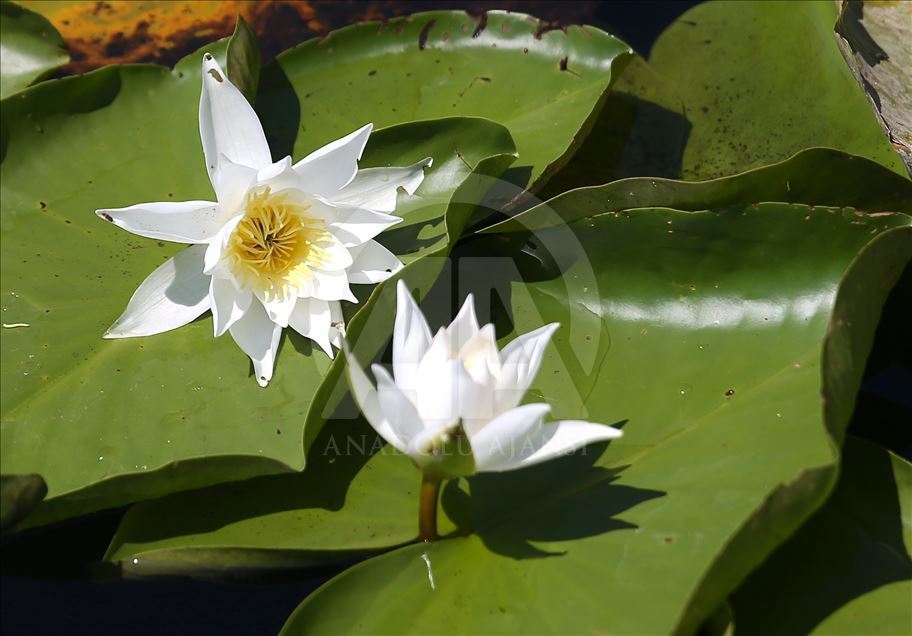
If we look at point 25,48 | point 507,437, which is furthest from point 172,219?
point 25,48

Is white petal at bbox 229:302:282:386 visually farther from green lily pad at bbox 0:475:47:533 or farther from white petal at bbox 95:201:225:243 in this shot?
green lily pad at bbox 0:475:47:533

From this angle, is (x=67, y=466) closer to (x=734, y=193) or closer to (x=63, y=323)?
(x=63, y=323)

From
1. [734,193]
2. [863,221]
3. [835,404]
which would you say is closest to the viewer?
[835,404]

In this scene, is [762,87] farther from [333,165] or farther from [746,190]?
[333,165]

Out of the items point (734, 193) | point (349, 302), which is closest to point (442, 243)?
point (349, 302)

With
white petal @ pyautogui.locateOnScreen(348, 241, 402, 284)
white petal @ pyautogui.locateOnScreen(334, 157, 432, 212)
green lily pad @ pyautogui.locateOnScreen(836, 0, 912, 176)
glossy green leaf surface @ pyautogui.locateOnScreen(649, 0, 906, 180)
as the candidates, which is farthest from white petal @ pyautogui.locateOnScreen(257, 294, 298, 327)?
green lily pad @ pyautogui.locateOnScreen(836, 0, 912, 176)

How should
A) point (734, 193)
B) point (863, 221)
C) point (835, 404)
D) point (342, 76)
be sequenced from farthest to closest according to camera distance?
point (342, 76), point (734, 193), point (863, 221), point (835, 404)

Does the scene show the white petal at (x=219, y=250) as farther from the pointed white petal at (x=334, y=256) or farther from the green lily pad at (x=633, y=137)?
the green lily pad at (x=633, y=137)
